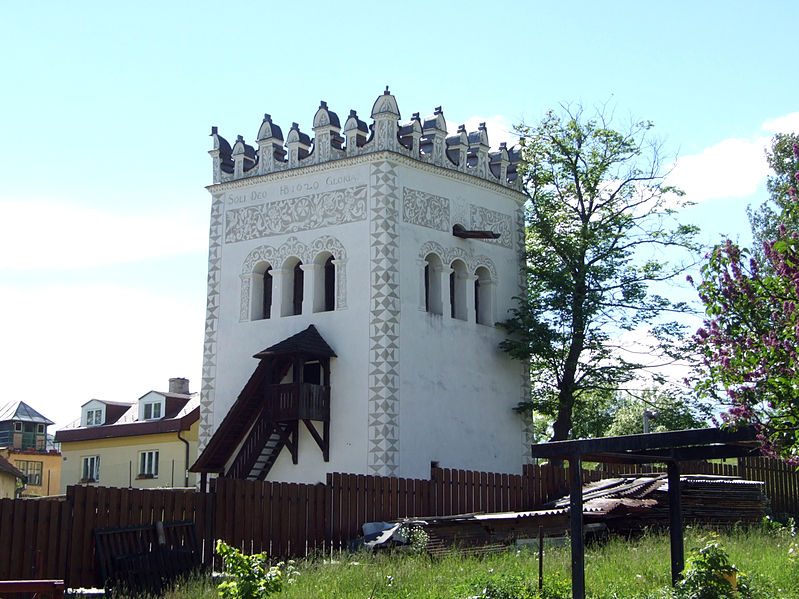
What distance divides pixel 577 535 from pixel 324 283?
21.5 meters

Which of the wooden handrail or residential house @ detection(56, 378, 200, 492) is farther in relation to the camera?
residential house @ detection(56, 378, 200, 492)

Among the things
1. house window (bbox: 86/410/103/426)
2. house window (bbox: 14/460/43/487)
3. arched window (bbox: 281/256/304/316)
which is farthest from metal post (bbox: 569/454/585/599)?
house window (bbox: 14/460/43/487)

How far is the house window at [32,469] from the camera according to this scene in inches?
2734

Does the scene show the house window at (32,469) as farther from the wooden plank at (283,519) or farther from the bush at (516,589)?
the bush at (516,589)

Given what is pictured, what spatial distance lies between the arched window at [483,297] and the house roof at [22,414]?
42.4m

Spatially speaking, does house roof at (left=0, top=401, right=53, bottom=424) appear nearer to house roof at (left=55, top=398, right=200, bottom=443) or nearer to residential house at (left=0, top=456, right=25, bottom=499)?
residential house at (left=0, top=456, right=25, bottom=499)

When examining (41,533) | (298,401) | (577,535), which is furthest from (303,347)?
(577,535)

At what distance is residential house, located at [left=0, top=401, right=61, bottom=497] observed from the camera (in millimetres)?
69312

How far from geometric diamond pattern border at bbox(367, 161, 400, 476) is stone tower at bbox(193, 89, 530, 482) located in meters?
0.04

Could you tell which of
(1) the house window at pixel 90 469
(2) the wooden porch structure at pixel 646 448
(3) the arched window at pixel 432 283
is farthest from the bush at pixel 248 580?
(1) the house window at pixel 90 469

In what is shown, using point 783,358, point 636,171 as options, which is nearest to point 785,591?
point 783,358

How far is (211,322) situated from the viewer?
3728 centimetres

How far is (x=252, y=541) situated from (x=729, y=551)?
29.8 ft

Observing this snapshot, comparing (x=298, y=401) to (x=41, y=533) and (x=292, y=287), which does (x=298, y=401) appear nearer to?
(x=292, y=287)
